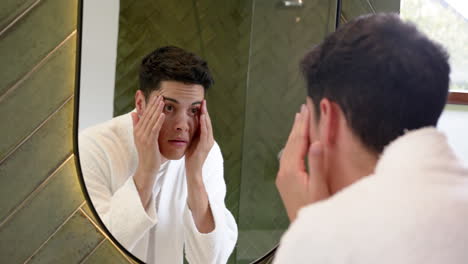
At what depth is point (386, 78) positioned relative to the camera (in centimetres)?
60

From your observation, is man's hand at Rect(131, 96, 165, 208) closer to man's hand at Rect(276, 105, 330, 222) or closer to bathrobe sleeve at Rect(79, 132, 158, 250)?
bathrobe sleeve at Rect(79, 132, 158, 250)

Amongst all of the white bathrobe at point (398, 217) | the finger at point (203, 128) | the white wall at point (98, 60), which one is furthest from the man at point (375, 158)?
the white wall at point (98, 60)

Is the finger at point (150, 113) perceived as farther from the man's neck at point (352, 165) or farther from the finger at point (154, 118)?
the man's neck at point (352, 165)

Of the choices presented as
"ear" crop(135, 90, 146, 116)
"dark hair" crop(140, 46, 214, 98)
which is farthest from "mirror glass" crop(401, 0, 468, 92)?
"ear" crop(135, 90, 146, 116)

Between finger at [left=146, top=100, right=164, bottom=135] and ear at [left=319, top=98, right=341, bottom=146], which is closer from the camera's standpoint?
ear at [left=319, top=98, right=341, bottom=146]

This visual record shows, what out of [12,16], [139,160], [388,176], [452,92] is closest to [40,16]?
[12,16]

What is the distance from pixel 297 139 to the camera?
0.74 meters

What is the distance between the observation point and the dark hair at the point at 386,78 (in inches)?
23.6

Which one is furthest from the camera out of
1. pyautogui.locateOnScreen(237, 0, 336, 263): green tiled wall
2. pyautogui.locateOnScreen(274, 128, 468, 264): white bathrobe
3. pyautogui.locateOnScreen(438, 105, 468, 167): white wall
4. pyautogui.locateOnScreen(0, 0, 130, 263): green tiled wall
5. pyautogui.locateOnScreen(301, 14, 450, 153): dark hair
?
pyautogui.locateOnScreen(438, 105, 468, 167): white wall

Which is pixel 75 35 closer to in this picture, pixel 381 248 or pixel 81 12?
pixel 81 12

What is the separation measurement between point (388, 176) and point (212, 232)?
1.79 ft

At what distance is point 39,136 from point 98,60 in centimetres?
17

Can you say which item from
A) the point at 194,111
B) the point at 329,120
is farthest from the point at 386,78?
the point at 194,111

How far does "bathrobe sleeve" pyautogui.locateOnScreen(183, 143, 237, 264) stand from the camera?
3.34 ft
